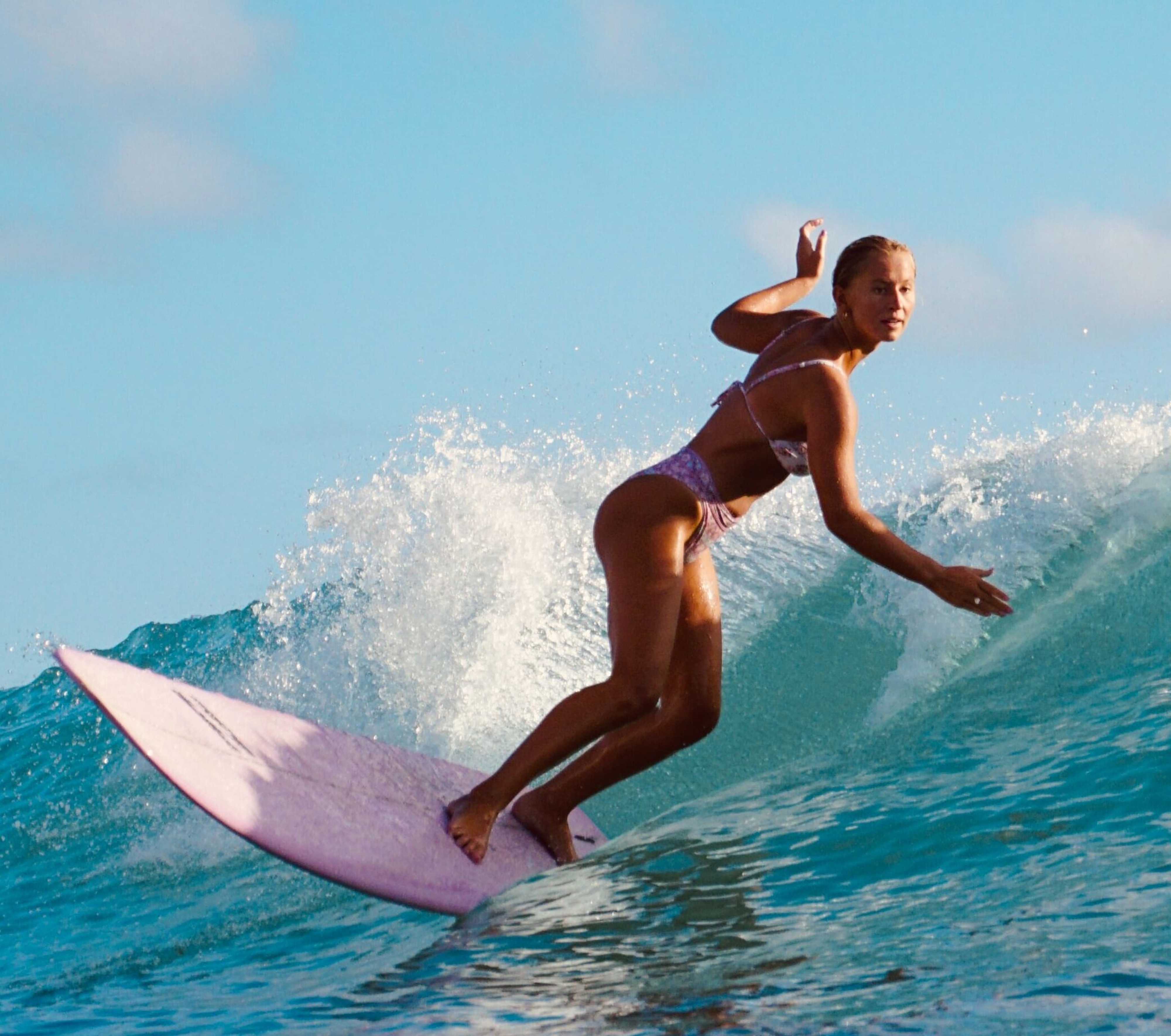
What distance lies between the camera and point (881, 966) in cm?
301

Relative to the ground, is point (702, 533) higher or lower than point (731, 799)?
higher

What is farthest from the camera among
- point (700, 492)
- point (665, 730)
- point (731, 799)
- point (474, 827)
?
point (731, 799)

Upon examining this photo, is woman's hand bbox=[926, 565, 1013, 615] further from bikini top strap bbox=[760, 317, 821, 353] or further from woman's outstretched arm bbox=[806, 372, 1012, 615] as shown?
bikini top strap bbox=[760, 317, 821, 353]

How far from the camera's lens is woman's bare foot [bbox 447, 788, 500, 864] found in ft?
13.8

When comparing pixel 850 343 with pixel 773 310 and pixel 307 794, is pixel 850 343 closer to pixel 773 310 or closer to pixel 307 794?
pixel 773 310

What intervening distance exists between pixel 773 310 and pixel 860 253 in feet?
2.45

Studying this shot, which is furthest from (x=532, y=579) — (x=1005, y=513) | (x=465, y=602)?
(x=1005, y=513)

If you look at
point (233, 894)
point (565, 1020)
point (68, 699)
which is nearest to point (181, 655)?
point (68, 699)

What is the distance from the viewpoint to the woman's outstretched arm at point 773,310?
4.35 m

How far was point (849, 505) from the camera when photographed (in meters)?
3.61

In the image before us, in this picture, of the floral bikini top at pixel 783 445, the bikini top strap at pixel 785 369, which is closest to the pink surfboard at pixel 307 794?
the floral bikini top at pixel 783 445

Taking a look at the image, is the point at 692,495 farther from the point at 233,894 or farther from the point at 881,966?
the point at 233,894

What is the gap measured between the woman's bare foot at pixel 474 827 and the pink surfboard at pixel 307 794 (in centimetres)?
3

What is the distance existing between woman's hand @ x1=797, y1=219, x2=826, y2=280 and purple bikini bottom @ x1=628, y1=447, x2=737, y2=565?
0.93 m
